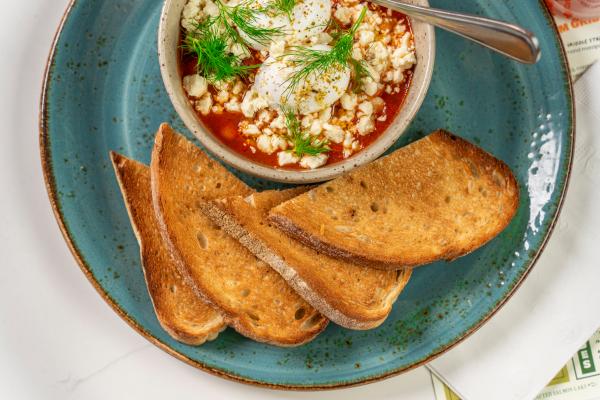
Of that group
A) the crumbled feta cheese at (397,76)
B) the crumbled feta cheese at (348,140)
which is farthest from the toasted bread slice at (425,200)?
the crumbled feta cheese at (397,76)

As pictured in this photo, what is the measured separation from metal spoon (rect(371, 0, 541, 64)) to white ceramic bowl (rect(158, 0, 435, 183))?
0.05 m

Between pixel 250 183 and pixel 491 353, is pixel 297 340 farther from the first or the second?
pixel 491 353

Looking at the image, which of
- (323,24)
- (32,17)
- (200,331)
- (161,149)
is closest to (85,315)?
(200,331)

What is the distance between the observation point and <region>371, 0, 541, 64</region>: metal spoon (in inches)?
83.3

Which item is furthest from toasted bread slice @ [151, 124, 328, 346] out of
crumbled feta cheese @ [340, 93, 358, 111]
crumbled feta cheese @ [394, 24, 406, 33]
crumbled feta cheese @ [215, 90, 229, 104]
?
crumbled feta cheese @ [394, 24, 406, 33]

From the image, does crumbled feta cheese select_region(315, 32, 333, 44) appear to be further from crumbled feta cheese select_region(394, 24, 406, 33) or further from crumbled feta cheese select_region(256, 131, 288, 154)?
crumbled feta cheese select_region(256, 131, 288, 154)

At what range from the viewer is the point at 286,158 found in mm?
2521

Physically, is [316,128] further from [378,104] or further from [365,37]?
[365,37]

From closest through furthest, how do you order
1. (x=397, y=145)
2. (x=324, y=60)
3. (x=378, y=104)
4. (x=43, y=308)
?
1. (x=324, y=60)
2. (x=378, y=104)
3. (x=397, y=145)
4. (x=43, y=308)

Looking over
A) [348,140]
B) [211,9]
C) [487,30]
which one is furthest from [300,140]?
[487,30]

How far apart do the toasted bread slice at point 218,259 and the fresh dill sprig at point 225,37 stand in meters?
0.32

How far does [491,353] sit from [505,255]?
0.53 meters

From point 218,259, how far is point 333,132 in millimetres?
725

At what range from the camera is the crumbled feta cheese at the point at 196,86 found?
2520 mm
